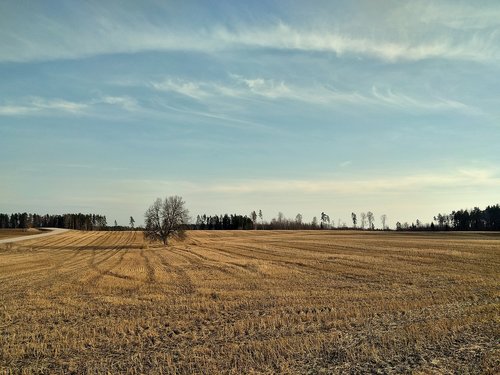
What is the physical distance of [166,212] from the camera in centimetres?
8000

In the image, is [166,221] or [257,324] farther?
[166,221]

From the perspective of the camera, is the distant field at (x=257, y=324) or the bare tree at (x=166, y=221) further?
the bare tree at (x=166, y=221)

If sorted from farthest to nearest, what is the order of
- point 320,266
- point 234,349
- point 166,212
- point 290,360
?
point 166,212 → point 320,266 → point 234,349 → point 290,360

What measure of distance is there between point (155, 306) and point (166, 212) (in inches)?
2465

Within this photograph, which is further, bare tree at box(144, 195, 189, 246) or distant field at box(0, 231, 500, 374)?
bare tree at box(144, 195, 189, 246)

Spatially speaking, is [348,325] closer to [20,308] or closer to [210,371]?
[210,371]

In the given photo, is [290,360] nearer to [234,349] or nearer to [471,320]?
[234,349]

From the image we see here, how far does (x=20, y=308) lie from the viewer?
18609 mm

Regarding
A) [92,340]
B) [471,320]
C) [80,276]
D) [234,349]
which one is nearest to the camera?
[234,349]

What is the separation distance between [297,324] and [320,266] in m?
19.5

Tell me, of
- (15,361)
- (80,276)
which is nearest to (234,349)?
(15,361)

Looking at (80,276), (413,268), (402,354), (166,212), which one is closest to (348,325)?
(402,354)

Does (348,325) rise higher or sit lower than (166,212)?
lower

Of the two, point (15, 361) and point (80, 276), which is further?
point (80, 276)
